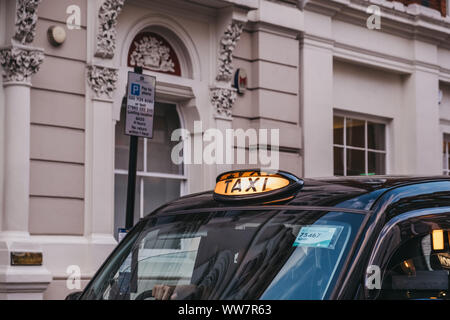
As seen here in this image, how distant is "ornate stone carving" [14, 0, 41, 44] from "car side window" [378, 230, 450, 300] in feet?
23.0

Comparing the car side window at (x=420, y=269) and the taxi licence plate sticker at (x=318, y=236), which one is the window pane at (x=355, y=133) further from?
the taxi licence plate sticker at (x=318, y=236)

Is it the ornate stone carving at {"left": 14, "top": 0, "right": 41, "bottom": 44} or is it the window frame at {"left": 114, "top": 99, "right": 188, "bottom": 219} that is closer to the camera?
the ornate stone carving at {"left": 14, "top": 0, "right": 41, "bottom": 44}

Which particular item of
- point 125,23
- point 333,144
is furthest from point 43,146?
point 333,144

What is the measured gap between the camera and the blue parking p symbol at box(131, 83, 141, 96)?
7.53 metres

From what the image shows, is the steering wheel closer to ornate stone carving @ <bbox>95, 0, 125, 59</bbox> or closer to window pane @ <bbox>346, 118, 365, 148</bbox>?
ornate stone carving @ <bbox>95, 0, 125, 59</bbox>

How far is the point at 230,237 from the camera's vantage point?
379 cm

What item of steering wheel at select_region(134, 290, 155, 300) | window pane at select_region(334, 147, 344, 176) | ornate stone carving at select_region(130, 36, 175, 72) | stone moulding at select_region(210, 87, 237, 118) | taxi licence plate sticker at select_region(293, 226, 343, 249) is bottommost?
steering wheel at select_region(134, 290, 155, 300)

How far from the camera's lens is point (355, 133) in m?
15.0

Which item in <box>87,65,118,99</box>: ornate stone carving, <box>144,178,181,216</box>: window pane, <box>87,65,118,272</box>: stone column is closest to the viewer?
<box>87,65,118,272</box>: stone column

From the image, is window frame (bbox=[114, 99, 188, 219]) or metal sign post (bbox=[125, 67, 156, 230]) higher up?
metal sign post (bbox=[125, 67, 156, 230])

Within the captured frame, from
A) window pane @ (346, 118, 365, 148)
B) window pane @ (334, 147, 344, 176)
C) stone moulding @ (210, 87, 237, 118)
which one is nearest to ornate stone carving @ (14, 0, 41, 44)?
stone moulding @ (210, 87, 237, 118)

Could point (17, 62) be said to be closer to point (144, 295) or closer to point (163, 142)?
point (163, 142)
